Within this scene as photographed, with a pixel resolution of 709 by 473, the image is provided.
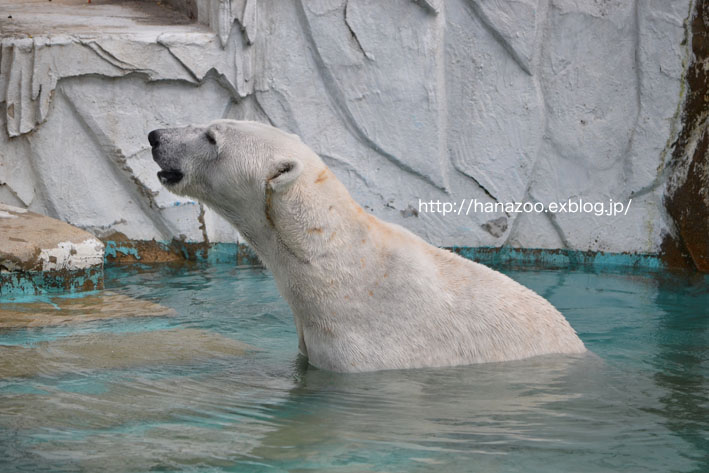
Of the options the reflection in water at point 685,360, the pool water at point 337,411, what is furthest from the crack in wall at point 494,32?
the pool water at point 337,411

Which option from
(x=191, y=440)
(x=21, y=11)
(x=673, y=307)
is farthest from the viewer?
(x=21, y=11)

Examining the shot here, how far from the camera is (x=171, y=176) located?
3.61 metres

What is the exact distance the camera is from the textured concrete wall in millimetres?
6988

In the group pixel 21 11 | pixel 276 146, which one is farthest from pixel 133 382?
pixel 21 11

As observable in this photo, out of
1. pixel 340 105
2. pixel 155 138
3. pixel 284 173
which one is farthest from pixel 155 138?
pixel 340 105

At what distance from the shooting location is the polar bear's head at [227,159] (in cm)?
347

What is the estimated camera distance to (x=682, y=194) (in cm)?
716

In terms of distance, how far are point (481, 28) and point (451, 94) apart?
608mm

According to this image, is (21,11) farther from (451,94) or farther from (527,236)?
(527,236)

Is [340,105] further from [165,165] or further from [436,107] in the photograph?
[165,165]

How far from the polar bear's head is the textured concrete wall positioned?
3.45 metres

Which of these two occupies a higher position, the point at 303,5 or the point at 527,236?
the point at 303,5

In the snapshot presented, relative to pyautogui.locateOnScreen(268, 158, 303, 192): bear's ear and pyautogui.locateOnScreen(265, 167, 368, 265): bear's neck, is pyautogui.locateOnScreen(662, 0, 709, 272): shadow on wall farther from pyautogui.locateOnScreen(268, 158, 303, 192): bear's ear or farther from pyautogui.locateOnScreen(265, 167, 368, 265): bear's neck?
pyautogui.locateOnScreen(268, 158, 303, 192): bear's ear

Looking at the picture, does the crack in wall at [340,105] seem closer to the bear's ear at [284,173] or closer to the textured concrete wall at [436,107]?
the textured concrete wall at [436,107]
